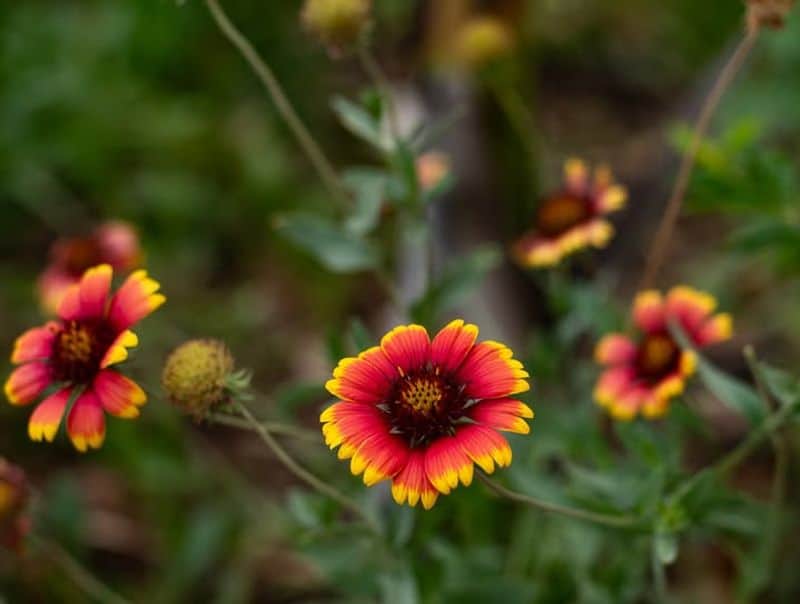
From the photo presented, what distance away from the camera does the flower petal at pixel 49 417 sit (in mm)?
1071

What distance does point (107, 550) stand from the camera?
2.11 m

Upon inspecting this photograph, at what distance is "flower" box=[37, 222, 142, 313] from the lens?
197 cm

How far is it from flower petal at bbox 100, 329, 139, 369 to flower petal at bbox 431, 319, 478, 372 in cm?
34

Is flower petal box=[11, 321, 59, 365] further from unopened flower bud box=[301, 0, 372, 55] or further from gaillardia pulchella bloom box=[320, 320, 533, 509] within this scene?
unopened flower bud box=[301, 0, 372, 55]

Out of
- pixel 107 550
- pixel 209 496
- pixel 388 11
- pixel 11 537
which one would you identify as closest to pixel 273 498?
pixel 209 496

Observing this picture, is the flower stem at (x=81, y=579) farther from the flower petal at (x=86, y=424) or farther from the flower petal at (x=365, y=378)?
the flower petal at (x=365, y=378)

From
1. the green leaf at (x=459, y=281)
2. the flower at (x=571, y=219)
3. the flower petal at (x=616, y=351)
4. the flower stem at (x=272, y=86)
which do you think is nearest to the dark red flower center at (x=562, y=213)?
the flower at (x=571, y=219)

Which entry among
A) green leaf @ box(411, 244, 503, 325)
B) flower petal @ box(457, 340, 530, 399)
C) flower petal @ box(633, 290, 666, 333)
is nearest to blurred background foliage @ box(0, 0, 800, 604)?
green leaf @ box(411, 244, 503, 325)

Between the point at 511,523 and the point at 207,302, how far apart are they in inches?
45.2

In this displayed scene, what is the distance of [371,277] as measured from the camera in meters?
2.62

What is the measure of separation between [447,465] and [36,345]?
23.3 inches

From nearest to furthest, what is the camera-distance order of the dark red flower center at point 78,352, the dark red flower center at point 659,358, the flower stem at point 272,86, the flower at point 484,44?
the dark red flower center at point 78,352 → the flower stem at point 272,86 → the dark red flower center at point 659,358 → the flower at point 484,44

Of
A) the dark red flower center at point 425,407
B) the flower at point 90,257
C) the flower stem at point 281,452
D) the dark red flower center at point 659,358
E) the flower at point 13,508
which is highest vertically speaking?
the flower at point 90,257

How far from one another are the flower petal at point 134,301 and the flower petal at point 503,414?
1.30ft
